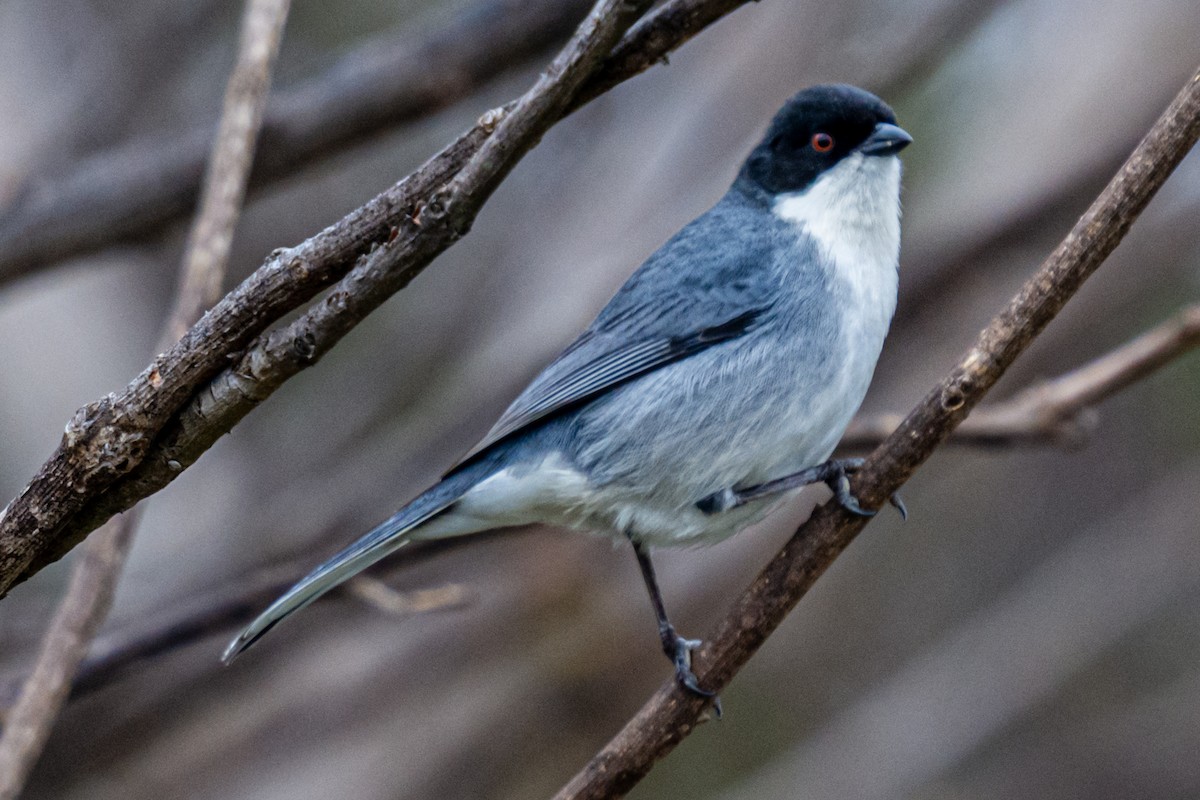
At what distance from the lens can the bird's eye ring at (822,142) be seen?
165 inches

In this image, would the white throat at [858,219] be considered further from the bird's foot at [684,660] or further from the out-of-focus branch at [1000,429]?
the bird's foot at [684,660]

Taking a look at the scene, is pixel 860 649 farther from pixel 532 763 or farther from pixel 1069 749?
pixel 532 763

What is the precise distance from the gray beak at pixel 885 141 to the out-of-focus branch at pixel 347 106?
5.56 ft

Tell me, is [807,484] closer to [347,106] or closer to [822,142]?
[822,142]

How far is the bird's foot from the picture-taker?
298 cm

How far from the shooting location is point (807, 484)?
3562 millimetres

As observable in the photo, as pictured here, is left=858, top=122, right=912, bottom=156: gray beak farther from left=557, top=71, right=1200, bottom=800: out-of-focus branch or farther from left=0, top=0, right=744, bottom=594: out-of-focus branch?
left=0, top=0, right=744, bottom=594: out-of-focus branch

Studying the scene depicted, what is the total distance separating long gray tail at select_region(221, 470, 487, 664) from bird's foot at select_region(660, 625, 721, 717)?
0.68 m

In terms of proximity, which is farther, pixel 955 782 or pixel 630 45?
pixel 955 782

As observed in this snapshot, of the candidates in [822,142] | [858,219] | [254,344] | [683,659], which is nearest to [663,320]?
[858,219]

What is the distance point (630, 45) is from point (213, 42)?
5521mm

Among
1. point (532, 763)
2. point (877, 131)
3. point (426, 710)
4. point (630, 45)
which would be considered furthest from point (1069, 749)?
point (630, 45)

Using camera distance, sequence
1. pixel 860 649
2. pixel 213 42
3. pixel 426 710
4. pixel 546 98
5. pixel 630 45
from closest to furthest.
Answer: pixel 546 98, pixel 630 45, pixel 426 710, pixel 860 649, pixel 213 42

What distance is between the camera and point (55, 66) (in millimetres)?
6723
